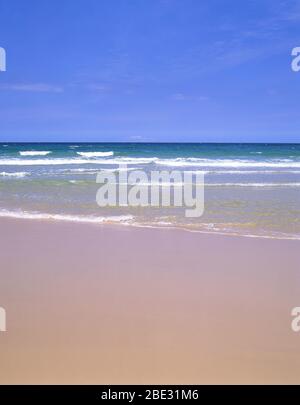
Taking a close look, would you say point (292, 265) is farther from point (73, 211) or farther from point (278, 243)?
point (73, 211)

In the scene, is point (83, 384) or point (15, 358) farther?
point (15, 358)

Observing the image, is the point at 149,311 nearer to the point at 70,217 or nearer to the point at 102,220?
the point at 102,220

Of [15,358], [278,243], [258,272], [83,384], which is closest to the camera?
[83,384]

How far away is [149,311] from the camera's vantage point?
3.29m

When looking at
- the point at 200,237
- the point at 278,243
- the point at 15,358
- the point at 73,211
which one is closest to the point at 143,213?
the point at 73,211

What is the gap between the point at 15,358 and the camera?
8.86 feet

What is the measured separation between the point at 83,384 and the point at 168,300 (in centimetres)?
118

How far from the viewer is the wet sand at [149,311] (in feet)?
8.57

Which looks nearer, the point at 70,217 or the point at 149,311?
the point at 149,311
